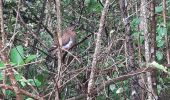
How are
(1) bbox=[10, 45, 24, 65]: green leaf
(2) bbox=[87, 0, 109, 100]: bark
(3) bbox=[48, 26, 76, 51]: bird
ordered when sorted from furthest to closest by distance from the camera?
(3) bbox=[48, 26, 76, 51]: bird < (1) bbox=[10, 45, 24, 65]: green leaf < (2) bbox=[87, 0, 109, 100]: bark

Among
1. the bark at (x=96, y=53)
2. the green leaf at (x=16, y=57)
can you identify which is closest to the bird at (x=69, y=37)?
the green leaf at (x=16, y=57)

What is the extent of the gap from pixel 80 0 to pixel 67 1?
14 cm

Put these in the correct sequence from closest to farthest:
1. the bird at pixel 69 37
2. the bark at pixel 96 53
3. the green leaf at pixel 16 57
→ the bark at pixel 96 53, the green leaf at pixel 16 57, the bird at pixel 69 37

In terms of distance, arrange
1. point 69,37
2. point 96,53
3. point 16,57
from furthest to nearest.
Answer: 1. point 69,37
2. point 16,57
3. point 96,53

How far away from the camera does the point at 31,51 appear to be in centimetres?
374

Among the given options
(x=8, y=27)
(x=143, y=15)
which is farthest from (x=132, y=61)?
(x=8, y=27)

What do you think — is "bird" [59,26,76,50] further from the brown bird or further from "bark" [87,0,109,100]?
"bark" [87,0,109,100]

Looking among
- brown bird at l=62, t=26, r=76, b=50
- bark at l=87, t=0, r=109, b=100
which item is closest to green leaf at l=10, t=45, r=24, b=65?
bark at l=87, t=0, r=109, b=100

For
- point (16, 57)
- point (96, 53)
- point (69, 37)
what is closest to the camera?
point (96, 53)

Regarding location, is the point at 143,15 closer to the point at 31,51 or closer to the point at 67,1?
the point at 31,51

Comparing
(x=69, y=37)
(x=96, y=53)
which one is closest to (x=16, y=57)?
(x=96, y=53)

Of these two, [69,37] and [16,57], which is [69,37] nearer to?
[69,37]

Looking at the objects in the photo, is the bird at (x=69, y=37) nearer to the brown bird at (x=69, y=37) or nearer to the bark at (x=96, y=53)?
the brown bird at (x=69, y=37)

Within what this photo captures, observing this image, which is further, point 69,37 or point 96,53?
point 69,37
